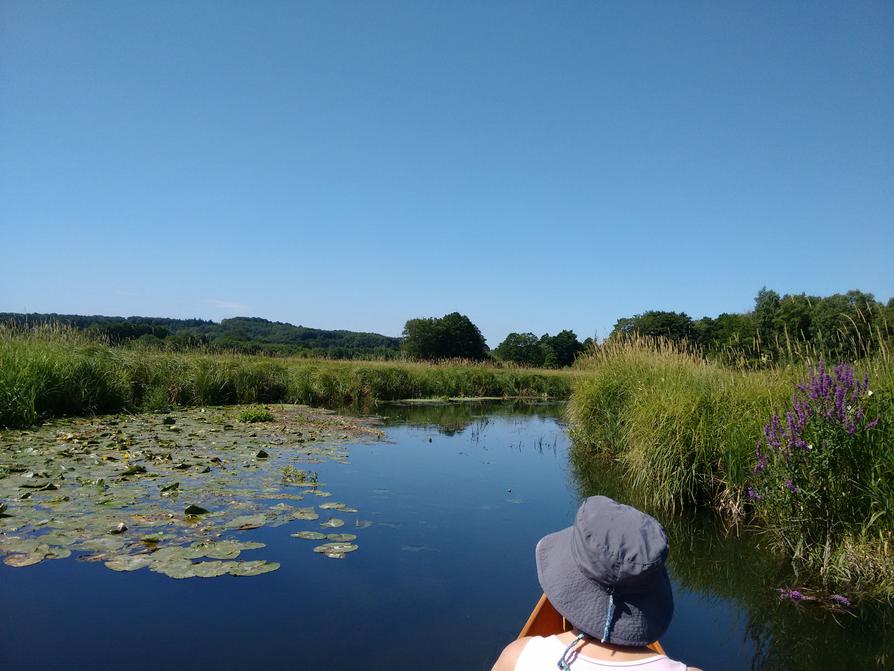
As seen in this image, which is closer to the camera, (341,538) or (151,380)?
(341,538)

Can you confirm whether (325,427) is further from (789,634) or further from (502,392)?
(502,392)

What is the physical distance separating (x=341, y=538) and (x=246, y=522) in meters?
0.89

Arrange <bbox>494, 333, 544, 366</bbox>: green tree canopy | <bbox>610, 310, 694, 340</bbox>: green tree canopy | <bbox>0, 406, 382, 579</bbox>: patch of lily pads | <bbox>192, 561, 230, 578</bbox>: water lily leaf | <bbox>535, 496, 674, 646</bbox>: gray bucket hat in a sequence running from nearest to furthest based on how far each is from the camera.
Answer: <bbox>535, 496, 674, 646</bbox>: gray bucket hat
<bbox>192, 561, 230, 578</bbox>: water lily leaf
<bbox>0, 406, 382, 579</bbox>: patch of lily pads
<bbox>610, 310, 694, 340</bbox>: green tree canopy
<bbox>494, 333, 544, 366</bbox>: green tree canopy

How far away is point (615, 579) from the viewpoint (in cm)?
154

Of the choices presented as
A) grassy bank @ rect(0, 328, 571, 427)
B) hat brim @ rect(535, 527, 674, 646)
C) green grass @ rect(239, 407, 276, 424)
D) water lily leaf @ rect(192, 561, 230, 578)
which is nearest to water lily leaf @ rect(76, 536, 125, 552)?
water lily leaf @ rect(192, 561, 230, 578)

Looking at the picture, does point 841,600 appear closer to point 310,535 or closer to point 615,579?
point 615,579

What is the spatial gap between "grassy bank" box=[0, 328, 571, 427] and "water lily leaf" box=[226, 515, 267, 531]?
598 centimetres

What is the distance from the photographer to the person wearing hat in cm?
152

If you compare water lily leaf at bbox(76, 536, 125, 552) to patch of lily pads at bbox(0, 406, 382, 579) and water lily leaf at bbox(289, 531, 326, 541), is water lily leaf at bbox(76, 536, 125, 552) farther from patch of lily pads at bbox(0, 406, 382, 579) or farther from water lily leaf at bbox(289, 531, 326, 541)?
water lily leaf at bbox(289, 531, 326, 541)

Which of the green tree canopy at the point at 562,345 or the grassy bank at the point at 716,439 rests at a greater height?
the green tree canopy at the point at 562,345

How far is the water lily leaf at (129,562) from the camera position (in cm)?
415

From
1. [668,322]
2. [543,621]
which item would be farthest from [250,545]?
[668,322]

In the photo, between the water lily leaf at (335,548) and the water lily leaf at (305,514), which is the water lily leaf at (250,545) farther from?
the water lily leaf at (305,514)

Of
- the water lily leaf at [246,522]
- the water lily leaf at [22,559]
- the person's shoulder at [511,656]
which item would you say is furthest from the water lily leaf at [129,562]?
the person's shoulder at [511,656]
